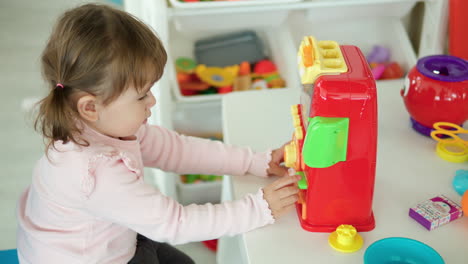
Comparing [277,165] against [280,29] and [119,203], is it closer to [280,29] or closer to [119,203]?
[119,203]

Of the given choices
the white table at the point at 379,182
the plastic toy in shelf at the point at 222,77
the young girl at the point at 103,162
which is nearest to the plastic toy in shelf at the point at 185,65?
the plastic toy in shelf at the point at 222,77

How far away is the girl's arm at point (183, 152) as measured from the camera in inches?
39.9

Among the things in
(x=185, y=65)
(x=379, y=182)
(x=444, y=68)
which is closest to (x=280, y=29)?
(x=185, y=65)

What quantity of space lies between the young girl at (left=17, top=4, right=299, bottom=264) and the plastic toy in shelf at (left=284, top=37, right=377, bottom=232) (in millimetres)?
55

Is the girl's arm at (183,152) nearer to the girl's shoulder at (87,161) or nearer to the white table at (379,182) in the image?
the white table at (379,182)

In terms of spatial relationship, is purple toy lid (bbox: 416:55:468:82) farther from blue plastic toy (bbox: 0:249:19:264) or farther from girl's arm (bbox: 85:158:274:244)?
blue plastic toy (bbox: 0:249:19:264)

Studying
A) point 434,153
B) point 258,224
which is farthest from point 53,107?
point 434,153

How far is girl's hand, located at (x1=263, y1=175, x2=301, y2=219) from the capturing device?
0.85 meters

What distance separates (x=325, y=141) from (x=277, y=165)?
0.23m

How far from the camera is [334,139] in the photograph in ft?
2.47

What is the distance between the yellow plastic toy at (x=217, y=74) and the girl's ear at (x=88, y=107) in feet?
3.18

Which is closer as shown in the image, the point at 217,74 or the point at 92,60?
the point at 92,60

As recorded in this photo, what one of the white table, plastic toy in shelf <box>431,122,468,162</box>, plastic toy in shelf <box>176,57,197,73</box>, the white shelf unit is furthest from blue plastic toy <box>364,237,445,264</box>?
plastic toy in shelf <box>176,57,197,73</box>

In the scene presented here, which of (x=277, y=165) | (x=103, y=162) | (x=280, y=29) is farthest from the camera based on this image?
(x=280, y=29)
